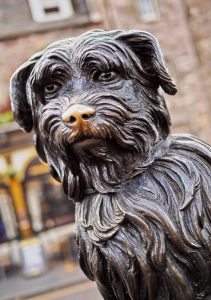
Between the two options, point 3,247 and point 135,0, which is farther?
point 135,0

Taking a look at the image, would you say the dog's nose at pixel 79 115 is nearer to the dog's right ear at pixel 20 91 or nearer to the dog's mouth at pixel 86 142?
the dog's mouth at pixel 86 142

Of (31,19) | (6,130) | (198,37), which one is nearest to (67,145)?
(6,130)

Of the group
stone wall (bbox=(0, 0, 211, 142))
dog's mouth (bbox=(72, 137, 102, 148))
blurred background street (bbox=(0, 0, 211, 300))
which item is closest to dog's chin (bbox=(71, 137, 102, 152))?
dog's mouth (bbox=(72, 137, 102, 148))

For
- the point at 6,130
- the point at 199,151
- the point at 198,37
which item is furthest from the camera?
the point at 198,37

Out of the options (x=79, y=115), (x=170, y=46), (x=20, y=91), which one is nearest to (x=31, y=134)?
(x=170, y=46)

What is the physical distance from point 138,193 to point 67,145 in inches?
7.5

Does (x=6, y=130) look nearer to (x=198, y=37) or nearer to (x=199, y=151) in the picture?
(x=198, y=37)

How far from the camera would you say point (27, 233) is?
10.1 metres

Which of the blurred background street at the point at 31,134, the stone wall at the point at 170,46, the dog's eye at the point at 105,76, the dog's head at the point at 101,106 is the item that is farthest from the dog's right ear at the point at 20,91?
the stone wall at the point at 170,46

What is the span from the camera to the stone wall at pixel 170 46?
11.1 m

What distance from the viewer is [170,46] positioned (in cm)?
1145

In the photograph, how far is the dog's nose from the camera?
104cm

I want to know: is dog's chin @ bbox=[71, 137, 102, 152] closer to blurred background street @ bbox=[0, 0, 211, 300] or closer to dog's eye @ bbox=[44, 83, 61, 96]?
dog's eye @ bbox=[44, 83, 61, 96]

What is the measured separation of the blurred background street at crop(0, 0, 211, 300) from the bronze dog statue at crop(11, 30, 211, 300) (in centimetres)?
802
